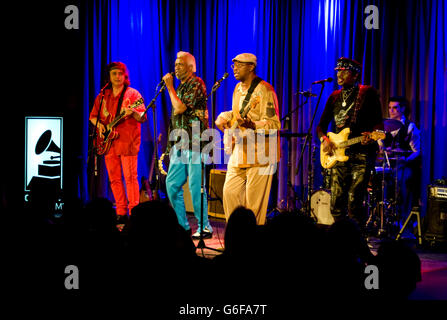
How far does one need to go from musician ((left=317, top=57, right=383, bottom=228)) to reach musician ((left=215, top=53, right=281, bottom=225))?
31.5 inches

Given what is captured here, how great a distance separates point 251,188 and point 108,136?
268 cm

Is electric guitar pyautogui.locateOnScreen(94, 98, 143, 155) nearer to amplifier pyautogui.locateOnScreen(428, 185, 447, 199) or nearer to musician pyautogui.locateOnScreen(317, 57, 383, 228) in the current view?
musician pyautogui.locateOnScreen(317, 57, 383, 228)

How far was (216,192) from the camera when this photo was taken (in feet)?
26.4

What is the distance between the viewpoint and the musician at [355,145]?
544cm

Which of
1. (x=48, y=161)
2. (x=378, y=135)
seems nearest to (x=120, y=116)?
(x=48, y=161)

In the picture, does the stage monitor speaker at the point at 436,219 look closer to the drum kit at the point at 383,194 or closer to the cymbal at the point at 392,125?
the drum kit at the point at 383,194

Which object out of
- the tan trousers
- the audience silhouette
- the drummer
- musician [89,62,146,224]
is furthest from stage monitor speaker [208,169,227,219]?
the audience silhouette

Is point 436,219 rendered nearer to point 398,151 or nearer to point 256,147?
point 398,151

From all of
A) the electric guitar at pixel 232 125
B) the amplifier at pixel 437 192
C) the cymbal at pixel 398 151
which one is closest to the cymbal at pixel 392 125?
the cymbal at pixel 398 151

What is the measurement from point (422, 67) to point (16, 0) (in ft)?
23.5

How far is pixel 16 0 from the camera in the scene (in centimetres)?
870

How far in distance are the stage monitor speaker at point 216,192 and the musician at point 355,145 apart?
273 centimetres
